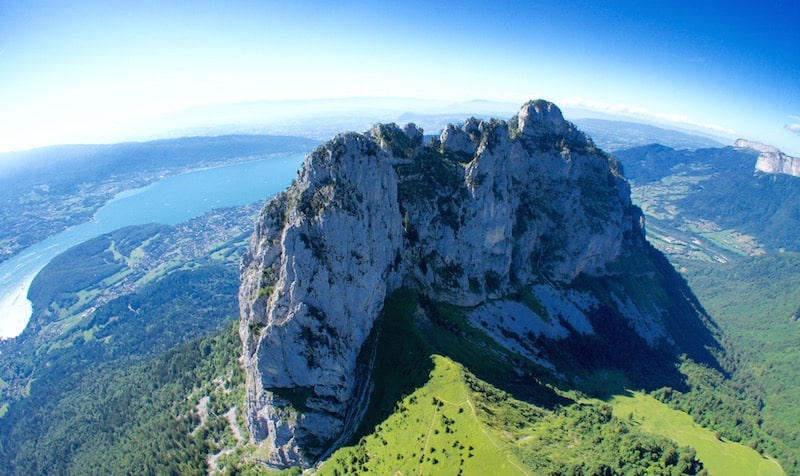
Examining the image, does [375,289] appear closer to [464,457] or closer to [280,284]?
[280,284]

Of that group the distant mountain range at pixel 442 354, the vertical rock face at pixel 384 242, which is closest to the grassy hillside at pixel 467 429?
the distant mountain range at pixel 442 354

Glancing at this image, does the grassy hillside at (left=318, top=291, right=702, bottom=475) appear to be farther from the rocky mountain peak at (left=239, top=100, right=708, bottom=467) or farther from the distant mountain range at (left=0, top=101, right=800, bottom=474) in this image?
the rocky mountain peak at (left=239, top=100, right=708, bottom=467)

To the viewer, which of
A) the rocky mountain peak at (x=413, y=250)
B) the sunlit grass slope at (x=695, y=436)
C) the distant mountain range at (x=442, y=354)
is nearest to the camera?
the distant mountain range at (x=442, y=354)

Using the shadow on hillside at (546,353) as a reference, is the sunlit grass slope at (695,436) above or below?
below

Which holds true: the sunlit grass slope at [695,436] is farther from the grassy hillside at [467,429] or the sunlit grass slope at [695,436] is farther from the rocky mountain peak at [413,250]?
the grassy hillside at [467,429]

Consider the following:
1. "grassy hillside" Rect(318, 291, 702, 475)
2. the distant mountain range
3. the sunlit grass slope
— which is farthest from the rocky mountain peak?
the sunlit grass slope

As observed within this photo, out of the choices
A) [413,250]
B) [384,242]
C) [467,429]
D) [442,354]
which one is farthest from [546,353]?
[467,429]

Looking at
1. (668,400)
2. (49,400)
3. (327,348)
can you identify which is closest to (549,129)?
(668,400)
